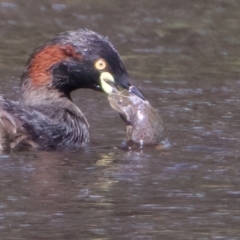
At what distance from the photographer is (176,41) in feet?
44.4

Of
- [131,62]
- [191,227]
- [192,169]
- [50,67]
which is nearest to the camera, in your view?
[191,227]

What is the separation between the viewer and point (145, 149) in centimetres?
859

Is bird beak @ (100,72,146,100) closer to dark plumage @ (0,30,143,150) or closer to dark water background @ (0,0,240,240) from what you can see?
dark plumage @ (0,30,143,150)

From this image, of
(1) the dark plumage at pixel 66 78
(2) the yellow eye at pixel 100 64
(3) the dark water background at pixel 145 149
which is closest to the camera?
(3) the dark water background at pixel 145 149

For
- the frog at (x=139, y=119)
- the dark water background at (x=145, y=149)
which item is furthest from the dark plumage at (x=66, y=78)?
the dark water background at (x=145, y=149)

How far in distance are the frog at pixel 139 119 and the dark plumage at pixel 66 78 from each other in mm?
119

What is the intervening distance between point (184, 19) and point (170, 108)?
15.0ft

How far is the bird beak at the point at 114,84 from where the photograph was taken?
8.84m

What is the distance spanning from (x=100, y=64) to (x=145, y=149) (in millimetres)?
814

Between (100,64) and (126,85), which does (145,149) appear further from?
(100,64)

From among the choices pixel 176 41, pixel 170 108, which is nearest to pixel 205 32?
pixel 176 41

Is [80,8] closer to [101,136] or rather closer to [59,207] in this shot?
[101,136]

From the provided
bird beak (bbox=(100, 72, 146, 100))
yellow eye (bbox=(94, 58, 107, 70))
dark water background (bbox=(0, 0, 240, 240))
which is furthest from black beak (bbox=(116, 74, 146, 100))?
dark water background (bbox=(0, 0, 240, 240))

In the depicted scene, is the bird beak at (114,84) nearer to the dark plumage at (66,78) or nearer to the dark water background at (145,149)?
the dark plumage at (66,78)
